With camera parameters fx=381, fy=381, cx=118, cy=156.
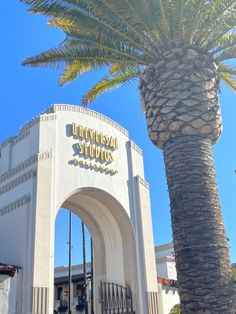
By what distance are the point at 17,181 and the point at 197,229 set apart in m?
9.08

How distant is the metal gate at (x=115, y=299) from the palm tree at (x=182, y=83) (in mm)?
9181

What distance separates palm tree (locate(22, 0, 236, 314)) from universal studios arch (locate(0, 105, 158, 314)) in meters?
4.91

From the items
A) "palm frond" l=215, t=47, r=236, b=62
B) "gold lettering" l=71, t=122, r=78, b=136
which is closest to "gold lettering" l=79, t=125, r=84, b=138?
"gold lettering" l=71, t=122, r=78, b=136

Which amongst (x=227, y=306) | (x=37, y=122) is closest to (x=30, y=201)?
(x=37, y=122)

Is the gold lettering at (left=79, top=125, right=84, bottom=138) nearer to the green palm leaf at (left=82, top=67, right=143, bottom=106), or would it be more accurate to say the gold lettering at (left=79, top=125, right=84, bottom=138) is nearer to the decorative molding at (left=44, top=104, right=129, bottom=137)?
the decorative molding at (left=44, top=104, right=129, bottom=137)

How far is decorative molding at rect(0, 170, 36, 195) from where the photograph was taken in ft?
45.9

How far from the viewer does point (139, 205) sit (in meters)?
17.5

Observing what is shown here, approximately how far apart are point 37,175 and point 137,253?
569 cm

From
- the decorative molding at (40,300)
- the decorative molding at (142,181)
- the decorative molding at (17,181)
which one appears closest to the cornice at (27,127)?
the decorative molding at (17,181)

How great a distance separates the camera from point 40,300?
40.0ft

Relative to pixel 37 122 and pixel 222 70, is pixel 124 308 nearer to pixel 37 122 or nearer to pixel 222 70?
pixel 37 122

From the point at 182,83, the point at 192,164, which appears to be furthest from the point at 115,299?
the point at 182,83

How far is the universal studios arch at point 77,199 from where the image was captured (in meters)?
13.0

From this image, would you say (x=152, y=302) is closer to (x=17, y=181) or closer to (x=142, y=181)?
(x=142, y=181)
